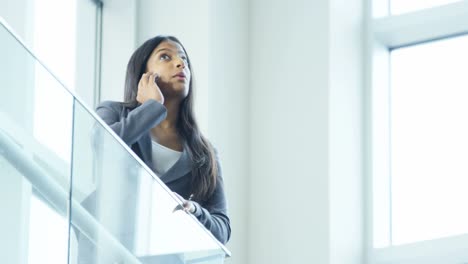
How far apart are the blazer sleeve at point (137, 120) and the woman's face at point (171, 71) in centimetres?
23

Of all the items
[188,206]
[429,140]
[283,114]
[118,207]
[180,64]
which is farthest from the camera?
[429,140]

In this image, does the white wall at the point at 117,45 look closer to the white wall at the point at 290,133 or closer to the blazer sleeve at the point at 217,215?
the white wall at the point at 290,133

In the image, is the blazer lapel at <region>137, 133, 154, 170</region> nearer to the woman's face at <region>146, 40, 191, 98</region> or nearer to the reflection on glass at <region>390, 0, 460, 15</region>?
the woman's face at <region>146, 40, 191, 98</region>

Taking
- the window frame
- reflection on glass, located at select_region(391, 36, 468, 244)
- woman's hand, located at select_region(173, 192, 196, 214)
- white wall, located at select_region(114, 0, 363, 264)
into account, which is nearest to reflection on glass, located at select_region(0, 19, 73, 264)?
woman's hand, located at select_region(173, 192, 196, 214)

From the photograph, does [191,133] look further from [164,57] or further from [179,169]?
[164,57]

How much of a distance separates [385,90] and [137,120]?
3.09 meters

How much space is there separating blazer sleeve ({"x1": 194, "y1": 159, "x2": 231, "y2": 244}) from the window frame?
7.93 feet

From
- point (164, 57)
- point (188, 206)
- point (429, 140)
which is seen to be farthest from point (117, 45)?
point (188, 206)

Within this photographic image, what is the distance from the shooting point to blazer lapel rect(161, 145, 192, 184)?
159 inches

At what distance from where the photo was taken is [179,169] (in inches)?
159

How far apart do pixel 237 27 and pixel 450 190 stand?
144cm

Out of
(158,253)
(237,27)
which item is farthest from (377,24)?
(158,253)

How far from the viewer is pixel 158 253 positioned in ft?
11.3

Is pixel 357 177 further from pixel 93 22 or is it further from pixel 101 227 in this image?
pixel 101 227
